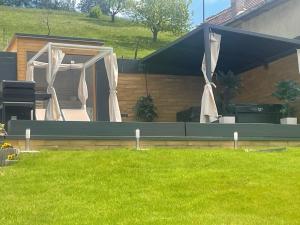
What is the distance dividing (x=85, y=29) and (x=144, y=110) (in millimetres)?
33880

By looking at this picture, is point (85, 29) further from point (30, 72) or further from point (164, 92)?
point (30, 72)

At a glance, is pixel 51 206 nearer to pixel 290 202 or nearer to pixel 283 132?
pixel 290 202

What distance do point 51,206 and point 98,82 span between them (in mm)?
10790

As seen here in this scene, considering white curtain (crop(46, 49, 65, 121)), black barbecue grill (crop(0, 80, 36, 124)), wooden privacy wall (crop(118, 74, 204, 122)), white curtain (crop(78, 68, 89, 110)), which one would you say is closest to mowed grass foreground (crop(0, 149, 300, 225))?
black barbecue grill (crop(0, 80, 36, 124))

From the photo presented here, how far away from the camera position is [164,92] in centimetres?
→ 1820

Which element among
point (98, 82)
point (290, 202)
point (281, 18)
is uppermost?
point (281, 18)

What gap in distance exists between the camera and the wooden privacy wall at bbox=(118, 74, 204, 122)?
1759cm

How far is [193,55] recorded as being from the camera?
54.9 ft

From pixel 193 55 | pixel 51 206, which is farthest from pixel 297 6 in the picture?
pixel 51 206

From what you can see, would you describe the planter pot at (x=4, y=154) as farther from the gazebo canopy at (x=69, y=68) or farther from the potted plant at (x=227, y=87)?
the potted plant at (x=227, y=87)

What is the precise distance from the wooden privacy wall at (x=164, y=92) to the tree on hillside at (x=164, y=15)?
25848 mm

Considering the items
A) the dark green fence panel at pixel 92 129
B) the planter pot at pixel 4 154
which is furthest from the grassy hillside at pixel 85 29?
the planter pot at pixel 4 154

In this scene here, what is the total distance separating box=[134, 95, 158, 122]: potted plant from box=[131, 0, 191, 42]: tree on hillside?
27.1m

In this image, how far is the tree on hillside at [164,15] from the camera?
44.2m
